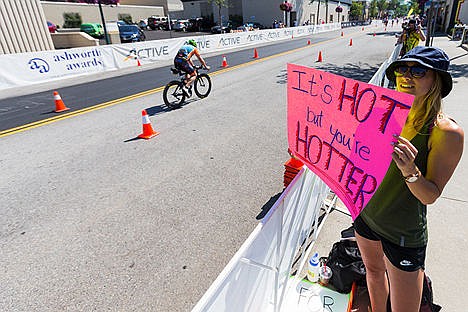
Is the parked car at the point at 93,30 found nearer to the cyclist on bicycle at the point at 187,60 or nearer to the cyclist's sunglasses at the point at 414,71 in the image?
the cyclist on bicycle at the point at 187,60

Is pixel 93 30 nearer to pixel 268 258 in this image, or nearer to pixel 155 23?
pixel 155 23

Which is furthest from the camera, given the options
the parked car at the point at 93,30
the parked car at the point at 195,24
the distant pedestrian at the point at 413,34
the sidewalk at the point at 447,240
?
the parked car at the point at 195,24

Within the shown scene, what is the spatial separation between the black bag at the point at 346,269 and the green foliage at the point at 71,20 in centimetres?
5514

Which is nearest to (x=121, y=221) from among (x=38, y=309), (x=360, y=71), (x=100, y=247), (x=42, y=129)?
(x=100, y=247)

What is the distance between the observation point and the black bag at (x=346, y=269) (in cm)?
254

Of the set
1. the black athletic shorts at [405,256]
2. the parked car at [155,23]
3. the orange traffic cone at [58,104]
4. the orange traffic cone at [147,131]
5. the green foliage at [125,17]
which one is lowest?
the orange traffic cone at [147,131]

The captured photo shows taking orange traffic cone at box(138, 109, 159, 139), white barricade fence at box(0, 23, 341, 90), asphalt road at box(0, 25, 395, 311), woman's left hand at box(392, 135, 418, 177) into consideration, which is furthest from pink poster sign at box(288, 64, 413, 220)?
white barricade fence at box(0, 23, 341, 90)

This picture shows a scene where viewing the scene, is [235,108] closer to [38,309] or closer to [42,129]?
[42,129]

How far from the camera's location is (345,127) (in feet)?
5.75

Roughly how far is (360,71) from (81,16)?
50.5 meters

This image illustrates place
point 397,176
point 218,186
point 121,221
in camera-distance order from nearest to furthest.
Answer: point 397,176, point 121,221, point 218,186

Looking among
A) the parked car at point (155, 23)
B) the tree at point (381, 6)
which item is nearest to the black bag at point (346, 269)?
the parked car at point (155, 23)

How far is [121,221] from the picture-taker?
3.77 meters

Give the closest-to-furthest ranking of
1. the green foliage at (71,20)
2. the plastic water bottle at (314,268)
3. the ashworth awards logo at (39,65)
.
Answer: the plastic water bottle at (314,268), the ashworth awards logo at (39,65), the green foliage at (71,20)
